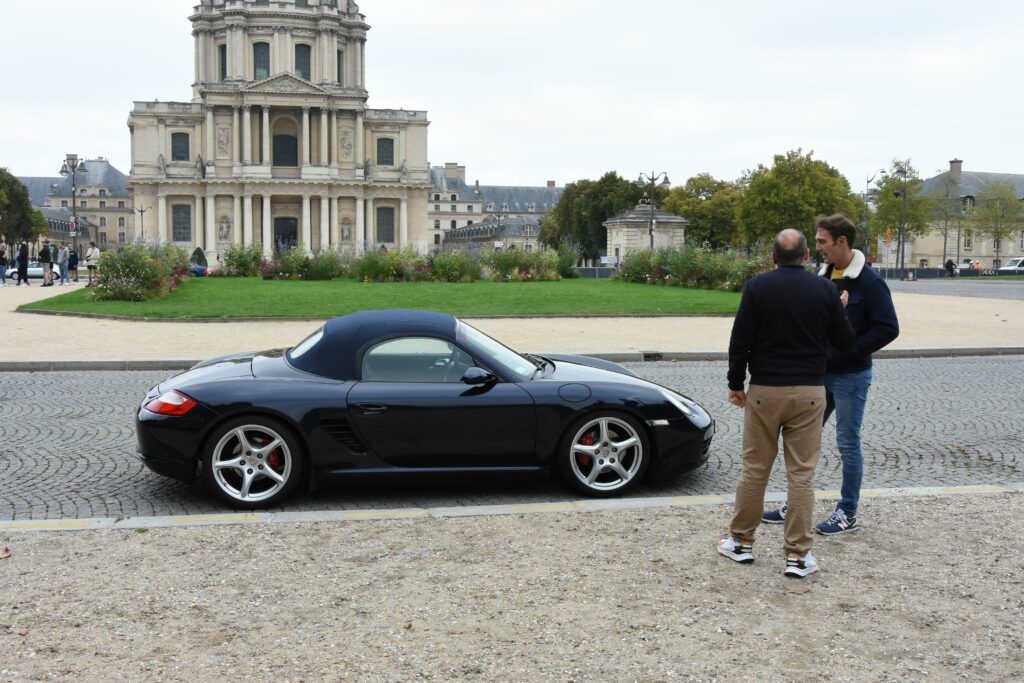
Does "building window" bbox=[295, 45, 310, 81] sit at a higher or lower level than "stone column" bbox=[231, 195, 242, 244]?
higher

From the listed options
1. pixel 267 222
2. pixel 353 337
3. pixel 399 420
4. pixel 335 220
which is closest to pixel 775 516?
pixel 399 420

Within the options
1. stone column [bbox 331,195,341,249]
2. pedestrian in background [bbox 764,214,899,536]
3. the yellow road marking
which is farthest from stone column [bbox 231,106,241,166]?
pedestrian in background [bbox 764,214,899,536]

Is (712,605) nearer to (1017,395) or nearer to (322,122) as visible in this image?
(1017,395)

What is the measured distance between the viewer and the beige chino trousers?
15.0ft

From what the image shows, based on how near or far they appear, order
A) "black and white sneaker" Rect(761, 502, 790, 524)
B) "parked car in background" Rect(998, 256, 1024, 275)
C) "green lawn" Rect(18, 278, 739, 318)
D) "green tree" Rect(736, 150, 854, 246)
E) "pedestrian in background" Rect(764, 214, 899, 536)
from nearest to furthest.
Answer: "pedestrian in background" Rect(764, 214, 899, 536) → "black and white sneaker" Rect(761, 502, 790, 524) → "green lawn" Rect(18, 278, 739, 318) → "parked car in background" Rect(998, 256, 1024, 275) → "green tree" Rect(736, 150, 854, 246)

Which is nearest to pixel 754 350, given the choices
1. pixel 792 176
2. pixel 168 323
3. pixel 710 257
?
pixel 168 323

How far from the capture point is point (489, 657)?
3629mm

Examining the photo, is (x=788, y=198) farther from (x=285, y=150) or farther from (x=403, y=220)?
(x=285, y=150)

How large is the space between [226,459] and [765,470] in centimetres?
322

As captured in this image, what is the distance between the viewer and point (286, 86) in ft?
262

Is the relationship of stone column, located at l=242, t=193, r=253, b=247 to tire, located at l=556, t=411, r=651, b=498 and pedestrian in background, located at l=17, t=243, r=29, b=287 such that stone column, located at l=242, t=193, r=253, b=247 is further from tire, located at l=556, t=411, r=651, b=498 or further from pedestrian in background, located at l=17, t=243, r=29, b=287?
tire, located at l=556, t=411, r=651, b=498

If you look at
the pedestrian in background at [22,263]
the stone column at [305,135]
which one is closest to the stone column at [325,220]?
the stone column at [305,135]

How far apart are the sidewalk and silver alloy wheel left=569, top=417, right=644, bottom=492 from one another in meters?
8.47

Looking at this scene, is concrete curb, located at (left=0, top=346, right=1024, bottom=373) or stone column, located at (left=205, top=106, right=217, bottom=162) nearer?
concrete curb, located at (left=0, top=346, right=1024, bottom=373)
